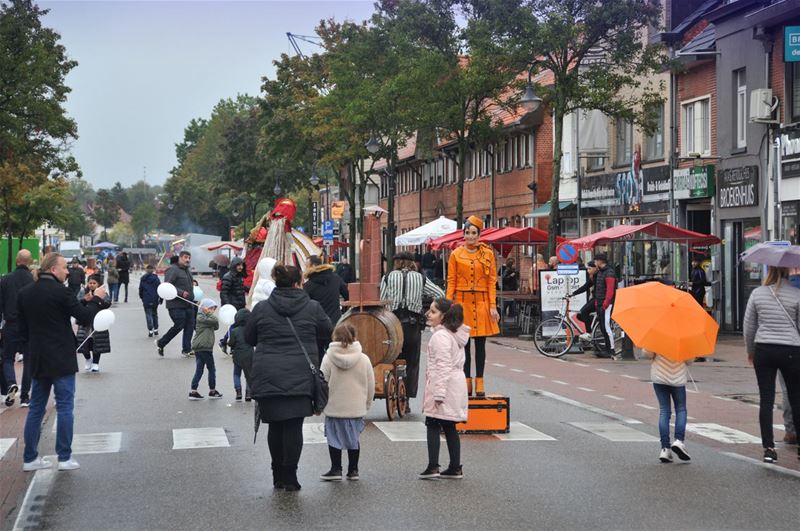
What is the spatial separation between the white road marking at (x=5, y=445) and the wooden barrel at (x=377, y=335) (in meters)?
3.53

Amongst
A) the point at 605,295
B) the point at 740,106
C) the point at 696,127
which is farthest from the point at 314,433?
the point at 696,127

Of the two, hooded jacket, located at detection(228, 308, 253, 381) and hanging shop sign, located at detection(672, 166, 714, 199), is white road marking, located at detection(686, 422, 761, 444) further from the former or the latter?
hanging shop sign, located at detection(672, 166, 714, 199)

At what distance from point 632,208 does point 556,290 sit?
36.3 ft

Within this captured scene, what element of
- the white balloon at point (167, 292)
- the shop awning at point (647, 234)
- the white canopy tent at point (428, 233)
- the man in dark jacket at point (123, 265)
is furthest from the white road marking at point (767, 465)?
the man in dark jacket at point (123, 265)

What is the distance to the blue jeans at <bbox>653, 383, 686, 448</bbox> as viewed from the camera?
441 inches

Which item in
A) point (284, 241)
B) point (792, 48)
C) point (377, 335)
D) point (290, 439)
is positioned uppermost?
point (792, 48)

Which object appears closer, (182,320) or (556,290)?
(182,320)

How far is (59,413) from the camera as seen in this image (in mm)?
10836

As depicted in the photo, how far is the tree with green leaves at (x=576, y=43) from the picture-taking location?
30.0 meters

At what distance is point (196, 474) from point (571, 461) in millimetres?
3163

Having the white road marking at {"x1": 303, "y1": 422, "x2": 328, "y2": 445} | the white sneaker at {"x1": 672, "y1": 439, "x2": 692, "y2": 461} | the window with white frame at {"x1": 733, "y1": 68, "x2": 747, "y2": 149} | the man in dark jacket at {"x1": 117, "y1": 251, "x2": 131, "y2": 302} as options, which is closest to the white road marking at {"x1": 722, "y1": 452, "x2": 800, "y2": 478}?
the white sneaker at {"x1": 672, "y1": 439, "x2": 692, "y2": 461}

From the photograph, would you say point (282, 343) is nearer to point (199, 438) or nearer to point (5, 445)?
point (199, 438)

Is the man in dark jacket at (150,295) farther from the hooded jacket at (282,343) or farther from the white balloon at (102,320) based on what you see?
the hooded jacket at (282,343)

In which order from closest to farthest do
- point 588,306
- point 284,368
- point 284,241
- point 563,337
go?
point 284,368
point 284,241
point 563,337
point 588,306
